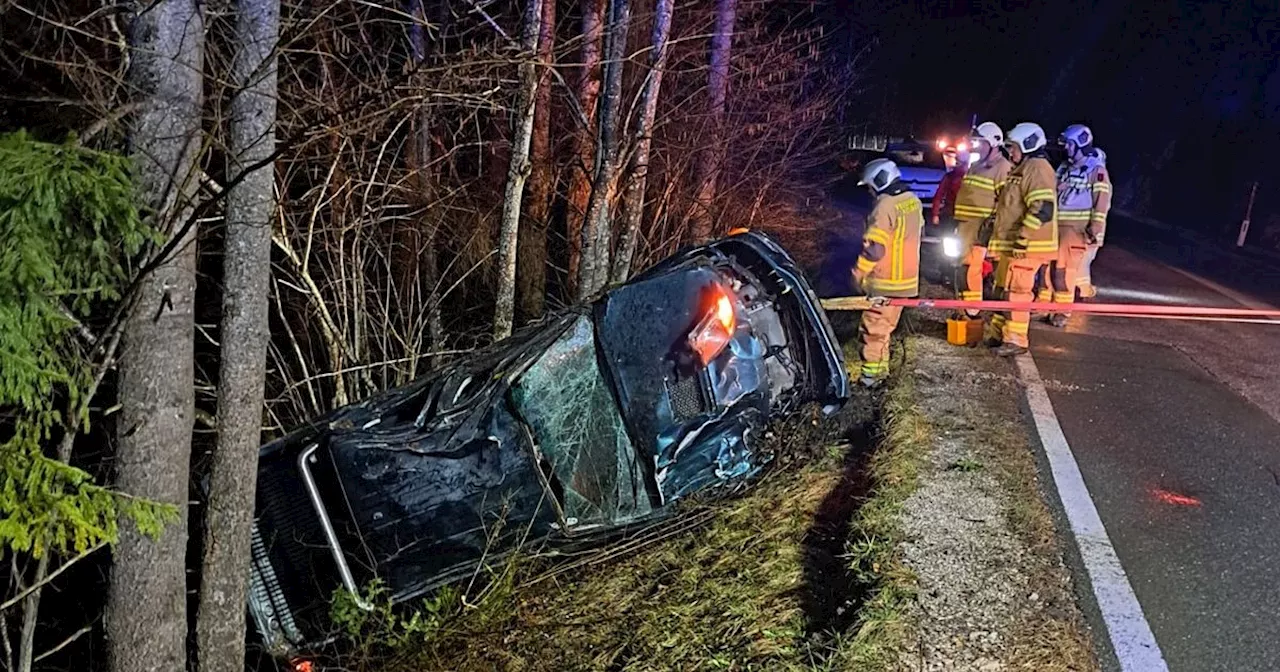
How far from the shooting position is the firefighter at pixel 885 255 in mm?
5789

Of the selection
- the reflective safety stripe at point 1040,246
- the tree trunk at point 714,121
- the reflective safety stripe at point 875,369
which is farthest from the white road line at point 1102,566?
the tree trunk at point 714,121

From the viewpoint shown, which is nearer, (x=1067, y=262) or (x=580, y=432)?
(x=580, y=432)

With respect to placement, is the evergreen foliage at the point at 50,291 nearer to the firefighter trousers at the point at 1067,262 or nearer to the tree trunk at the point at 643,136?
the tree trunk at the point at 643,136

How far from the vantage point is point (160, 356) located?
2818mm

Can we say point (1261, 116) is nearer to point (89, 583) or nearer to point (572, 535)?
point (572, 535)

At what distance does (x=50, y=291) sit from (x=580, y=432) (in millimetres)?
1946

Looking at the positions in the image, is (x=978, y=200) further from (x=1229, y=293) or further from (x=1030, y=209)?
(x=1229, y=293)

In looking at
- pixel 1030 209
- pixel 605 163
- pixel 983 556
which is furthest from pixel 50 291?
pixel 1030 209

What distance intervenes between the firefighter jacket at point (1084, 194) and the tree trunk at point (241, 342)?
6419 millimetres

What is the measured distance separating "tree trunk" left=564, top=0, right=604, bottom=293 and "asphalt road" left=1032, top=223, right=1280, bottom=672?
4049 mm

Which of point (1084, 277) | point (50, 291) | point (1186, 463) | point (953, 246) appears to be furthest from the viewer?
point (1084, 277)

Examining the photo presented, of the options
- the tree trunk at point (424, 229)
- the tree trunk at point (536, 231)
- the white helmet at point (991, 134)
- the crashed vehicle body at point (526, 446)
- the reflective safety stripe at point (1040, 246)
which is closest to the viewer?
the crashed vehicle body at point (526, 446)

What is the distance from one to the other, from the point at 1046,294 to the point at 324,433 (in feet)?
19.4

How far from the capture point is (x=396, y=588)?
3.64 metres
